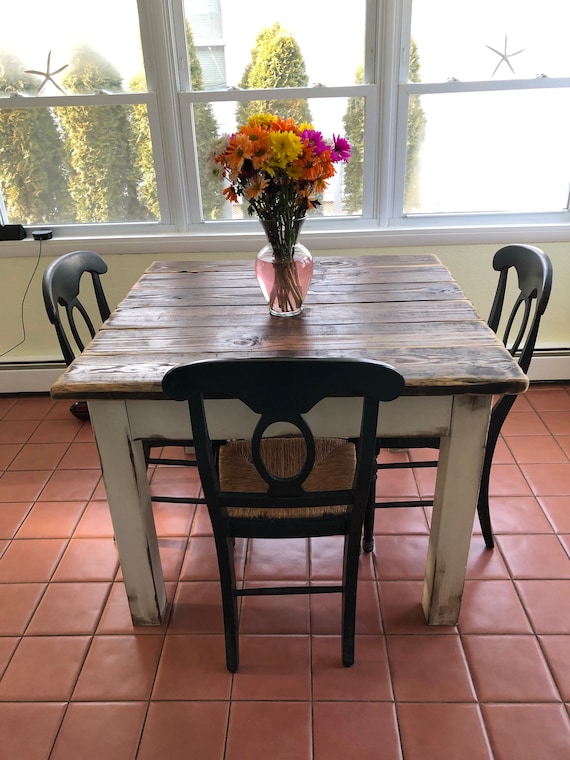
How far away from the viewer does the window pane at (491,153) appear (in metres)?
2.51

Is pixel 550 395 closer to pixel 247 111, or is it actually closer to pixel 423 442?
pixel 423 442

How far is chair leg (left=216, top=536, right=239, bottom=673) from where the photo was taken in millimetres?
1363

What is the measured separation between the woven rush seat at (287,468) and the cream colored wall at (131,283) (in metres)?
1.28

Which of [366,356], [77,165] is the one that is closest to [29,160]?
[77,165]

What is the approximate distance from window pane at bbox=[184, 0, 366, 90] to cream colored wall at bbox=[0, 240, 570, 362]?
70 centimetres

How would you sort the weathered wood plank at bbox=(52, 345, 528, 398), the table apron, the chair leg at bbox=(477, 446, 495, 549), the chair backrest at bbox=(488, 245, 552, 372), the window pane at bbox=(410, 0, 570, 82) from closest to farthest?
1. the weathered wood plank at bbox=(52, 345, 528, 398)
2. the table apron
3. the chair backrest at bbox=(488, 245, 552, 372)
4. the chair leg at bbox=(477, 446, 495, 549)
5. the window pane at bbox=(410, 0, 570, 82)

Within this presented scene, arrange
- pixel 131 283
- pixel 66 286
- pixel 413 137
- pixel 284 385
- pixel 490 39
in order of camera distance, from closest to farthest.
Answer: pixel 284 385 → pixel 66 286 → pixel 490 39 → pixel 413 137 → pixel 131 283

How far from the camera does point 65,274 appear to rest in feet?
5.94

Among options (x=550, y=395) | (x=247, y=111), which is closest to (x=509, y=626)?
(x=550, y=395)

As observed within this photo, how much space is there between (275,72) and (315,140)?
1347 mm

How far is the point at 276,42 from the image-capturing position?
245 centimetres

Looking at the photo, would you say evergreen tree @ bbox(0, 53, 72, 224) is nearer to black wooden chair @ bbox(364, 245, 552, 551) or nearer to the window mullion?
the window mullion

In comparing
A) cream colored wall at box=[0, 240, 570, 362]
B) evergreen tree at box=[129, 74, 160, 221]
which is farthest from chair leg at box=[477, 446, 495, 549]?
evergreen tree at box=[129, 74, 160, 221]

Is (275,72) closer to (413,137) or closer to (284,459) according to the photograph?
(413,137)
